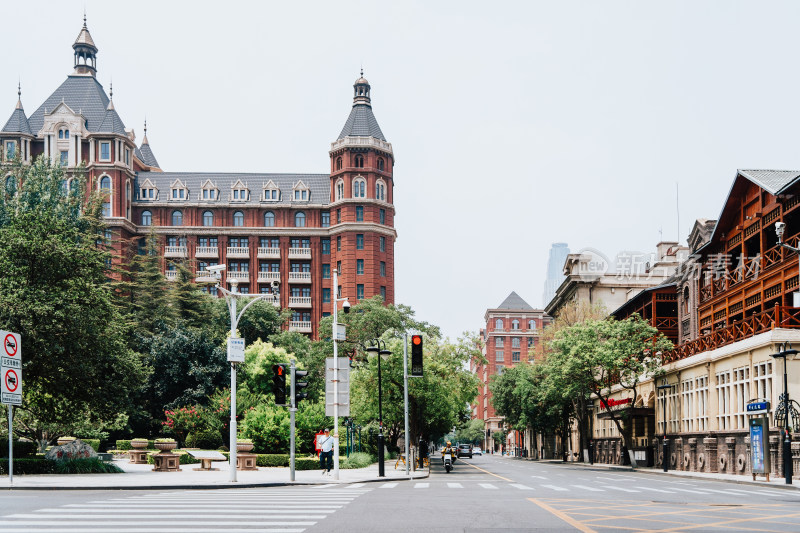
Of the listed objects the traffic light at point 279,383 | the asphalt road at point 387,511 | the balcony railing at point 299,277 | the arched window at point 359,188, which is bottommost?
the asphalt road at point 387,511

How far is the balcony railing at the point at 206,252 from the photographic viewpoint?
349 feet

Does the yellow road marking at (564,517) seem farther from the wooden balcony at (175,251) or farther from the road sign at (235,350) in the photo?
the wooden balcony at (175,251)

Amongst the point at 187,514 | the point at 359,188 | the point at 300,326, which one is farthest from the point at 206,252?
the point at 187,514

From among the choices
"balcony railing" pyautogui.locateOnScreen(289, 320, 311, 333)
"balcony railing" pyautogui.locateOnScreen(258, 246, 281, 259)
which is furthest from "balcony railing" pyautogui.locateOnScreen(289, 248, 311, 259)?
"balcony railing" pyautogui.locateOnScreen(289, 320, 311, 333)

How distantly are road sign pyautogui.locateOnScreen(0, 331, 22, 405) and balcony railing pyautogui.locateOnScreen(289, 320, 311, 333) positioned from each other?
78097 millimetres

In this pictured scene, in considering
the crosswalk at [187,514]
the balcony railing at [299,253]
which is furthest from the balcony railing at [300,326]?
the crosswalk at [187,514]

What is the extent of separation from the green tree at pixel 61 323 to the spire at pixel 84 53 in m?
76.0

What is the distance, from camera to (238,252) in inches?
4218

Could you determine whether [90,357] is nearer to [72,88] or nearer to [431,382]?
[431,382]

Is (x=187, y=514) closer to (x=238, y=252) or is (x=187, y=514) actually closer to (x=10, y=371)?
(x=10, y=371)

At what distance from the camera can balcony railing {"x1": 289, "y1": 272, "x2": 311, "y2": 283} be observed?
108 meters

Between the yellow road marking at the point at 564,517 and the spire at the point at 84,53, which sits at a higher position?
the spire at the point at 84,53

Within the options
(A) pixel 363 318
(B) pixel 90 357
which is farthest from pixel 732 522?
(A) pixel 363 318

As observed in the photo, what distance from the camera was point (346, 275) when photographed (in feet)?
343
